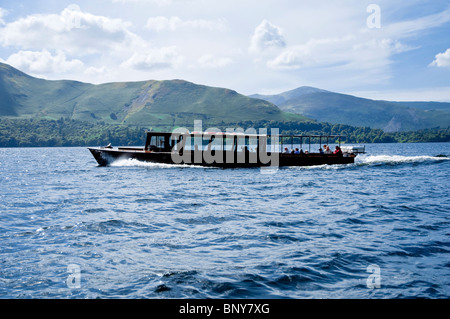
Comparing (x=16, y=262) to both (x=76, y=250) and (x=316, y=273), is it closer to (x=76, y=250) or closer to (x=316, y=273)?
(x=76, y=250)

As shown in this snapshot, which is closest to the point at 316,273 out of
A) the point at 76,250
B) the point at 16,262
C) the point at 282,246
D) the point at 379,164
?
the point at 282,246

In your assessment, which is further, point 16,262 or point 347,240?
point 347,240

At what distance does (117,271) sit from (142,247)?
257 cm

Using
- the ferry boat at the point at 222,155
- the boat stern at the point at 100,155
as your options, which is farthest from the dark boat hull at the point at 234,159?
the boat stern at the point at 100,155

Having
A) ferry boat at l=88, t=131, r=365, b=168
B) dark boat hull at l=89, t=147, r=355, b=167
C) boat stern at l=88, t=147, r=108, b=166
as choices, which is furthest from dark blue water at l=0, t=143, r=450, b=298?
boat stern at l=88, t=147, r=108, b=166

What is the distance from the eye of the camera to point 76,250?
545 inches

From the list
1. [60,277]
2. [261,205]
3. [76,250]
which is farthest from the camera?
[261,205]

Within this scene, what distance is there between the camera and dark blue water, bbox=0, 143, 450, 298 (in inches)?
409

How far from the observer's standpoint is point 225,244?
14.4 metres

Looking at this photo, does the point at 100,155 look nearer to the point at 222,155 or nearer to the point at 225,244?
the point at 222,155

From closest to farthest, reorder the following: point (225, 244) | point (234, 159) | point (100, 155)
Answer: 1. point (225, 244)
2. point (234, 159)
3. point (100, 155)

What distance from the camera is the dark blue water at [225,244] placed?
1038 cm

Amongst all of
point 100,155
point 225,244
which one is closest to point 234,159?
point 100,155

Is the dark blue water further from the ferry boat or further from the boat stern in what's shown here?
the boat stern
